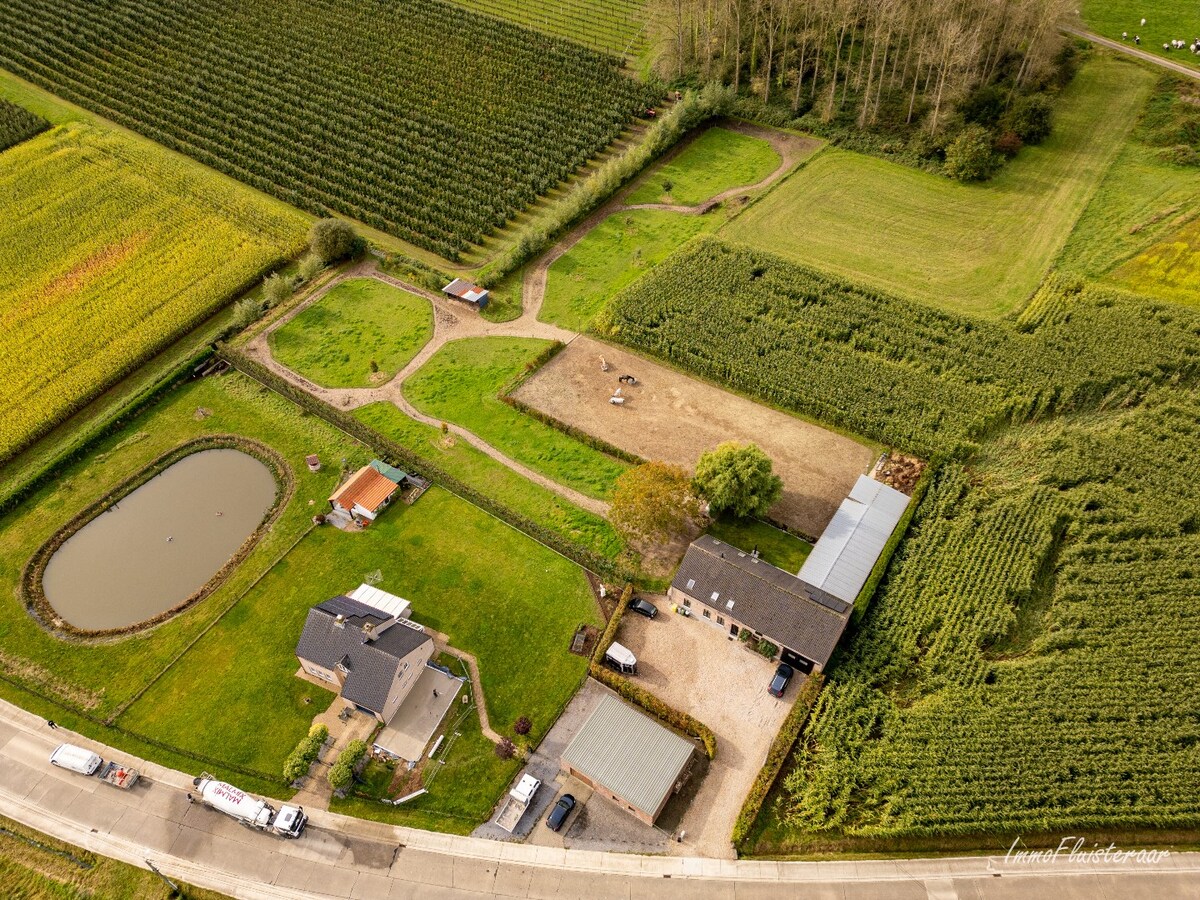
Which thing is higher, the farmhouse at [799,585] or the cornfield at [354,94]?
the cornfield at [354,94]

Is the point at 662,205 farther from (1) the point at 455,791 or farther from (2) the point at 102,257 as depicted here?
(1) the point at 455,791

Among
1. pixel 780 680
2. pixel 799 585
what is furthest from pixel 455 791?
pixel 799 585

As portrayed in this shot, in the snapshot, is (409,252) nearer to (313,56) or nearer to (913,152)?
(313,56)

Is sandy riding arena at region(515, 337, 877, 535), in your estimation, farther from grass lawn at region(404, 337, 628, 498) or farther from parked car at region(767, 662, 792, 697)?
parked car at region(767, 662, 792, 697)

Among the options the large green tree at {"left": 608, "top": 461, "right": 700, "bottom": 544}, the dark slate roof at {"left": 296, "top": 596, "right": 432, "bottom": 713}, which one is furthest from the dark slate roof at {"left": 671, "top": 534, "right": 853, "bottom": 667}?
the dark slate roof at {"left": 296, "top": 596, "right": 432, "bottom": 713}

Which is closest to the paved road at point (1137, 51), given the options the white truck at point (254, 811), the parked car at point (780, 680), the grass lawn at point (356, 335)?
the grass lawn at point (356, 335)

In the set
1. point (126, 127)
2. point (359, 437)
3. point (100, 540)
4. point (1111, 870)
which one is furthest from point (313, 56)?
point (1111, 870)

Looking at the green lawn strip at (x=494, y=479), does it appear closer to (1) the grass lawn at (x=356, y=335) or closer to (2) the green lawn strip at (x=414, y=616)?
(2) the green lawn strip at (x=414, y=616)
